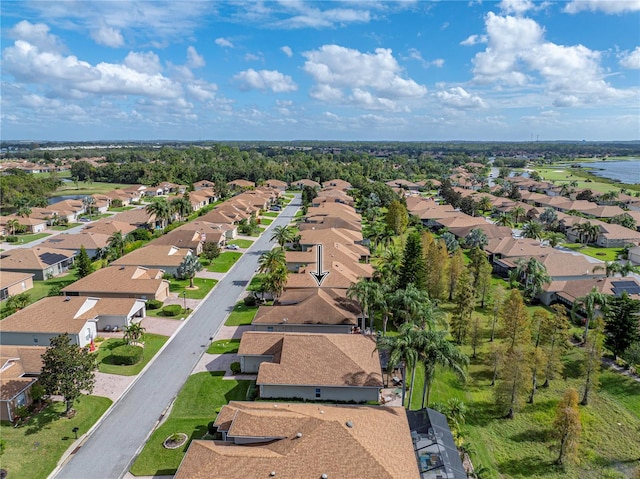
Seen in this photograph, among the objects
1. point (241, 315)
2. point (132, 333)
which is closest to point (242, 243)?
point (241, 315)

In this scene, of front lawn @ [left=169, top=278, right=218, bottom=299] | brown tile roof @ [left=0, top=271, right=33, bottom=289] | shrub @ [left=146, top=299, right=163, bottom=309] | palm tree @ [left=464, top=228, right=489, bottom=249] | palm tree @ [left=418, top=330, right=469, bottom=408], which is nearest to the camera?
palm tree @ [left=418, top=330, right=469, bottom=408]

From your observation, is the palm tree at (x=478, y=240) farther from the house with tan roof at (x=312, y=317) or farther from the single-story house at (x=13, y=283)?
the single-story house at (x=13, y=283)

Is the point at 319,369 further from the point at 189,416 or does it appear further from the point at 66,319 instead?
the point at 66,319

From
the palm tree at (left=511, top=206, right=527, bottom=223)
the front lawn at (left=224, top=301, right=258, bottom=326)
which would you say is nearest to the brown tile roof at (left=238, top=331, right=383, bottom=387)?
the front lawn at (left=224, top=301, right=258, bottom=326)

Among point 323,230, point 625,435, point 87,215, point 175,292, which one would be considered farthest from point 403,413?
point 87,215

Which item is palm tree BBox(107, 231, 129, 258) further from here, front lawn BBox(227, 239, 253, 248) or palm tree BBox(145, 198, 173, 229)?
front lawn BBox(227, 239, 253, 248)
